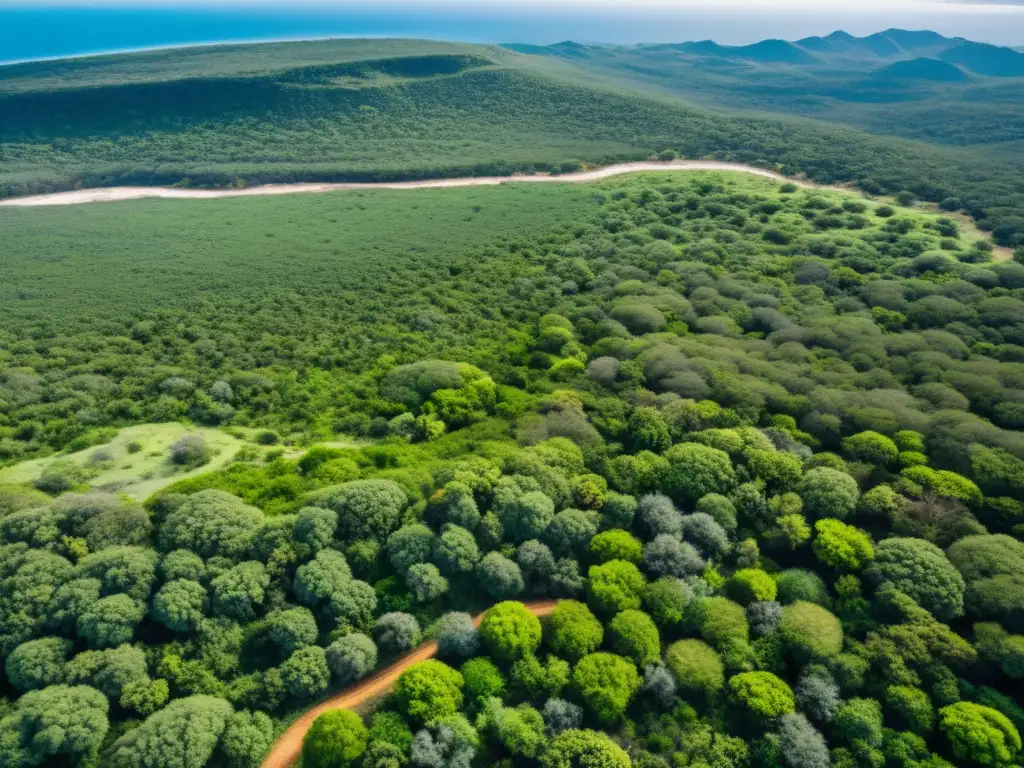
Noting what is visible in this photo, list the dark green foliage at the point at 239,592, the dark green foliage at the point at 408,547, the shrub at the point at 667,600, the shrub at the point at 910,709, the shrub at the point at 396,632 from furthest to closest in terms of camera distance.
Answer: the dark green foliage at the point at 408,547 → the shrub at the point at 667,600 → the shrub at the point at 396,632 → the dark green foliage at the point at 239,592 → the shrub at the point at 910,709

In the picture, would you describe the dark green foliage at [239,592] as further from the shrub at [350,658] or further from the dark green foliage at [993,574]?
the dark green foliage at [993,574]

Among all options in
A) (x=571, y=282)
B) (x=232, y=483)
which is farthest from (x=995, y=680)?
(x=571, y=282)

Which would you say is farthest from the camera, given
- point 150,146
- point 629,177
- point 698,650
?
point 150,146

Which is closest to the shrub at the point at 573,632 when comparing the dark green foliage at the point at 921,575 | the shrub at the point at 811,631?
the shrub at the point at 811,631

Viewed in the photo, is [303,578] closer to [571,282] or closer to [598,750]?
[598,750]

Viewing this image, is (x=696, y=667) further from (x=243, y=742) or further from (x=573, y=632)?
(x=243, y=742)

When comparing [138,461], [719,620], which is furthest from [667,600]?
[138,461]
